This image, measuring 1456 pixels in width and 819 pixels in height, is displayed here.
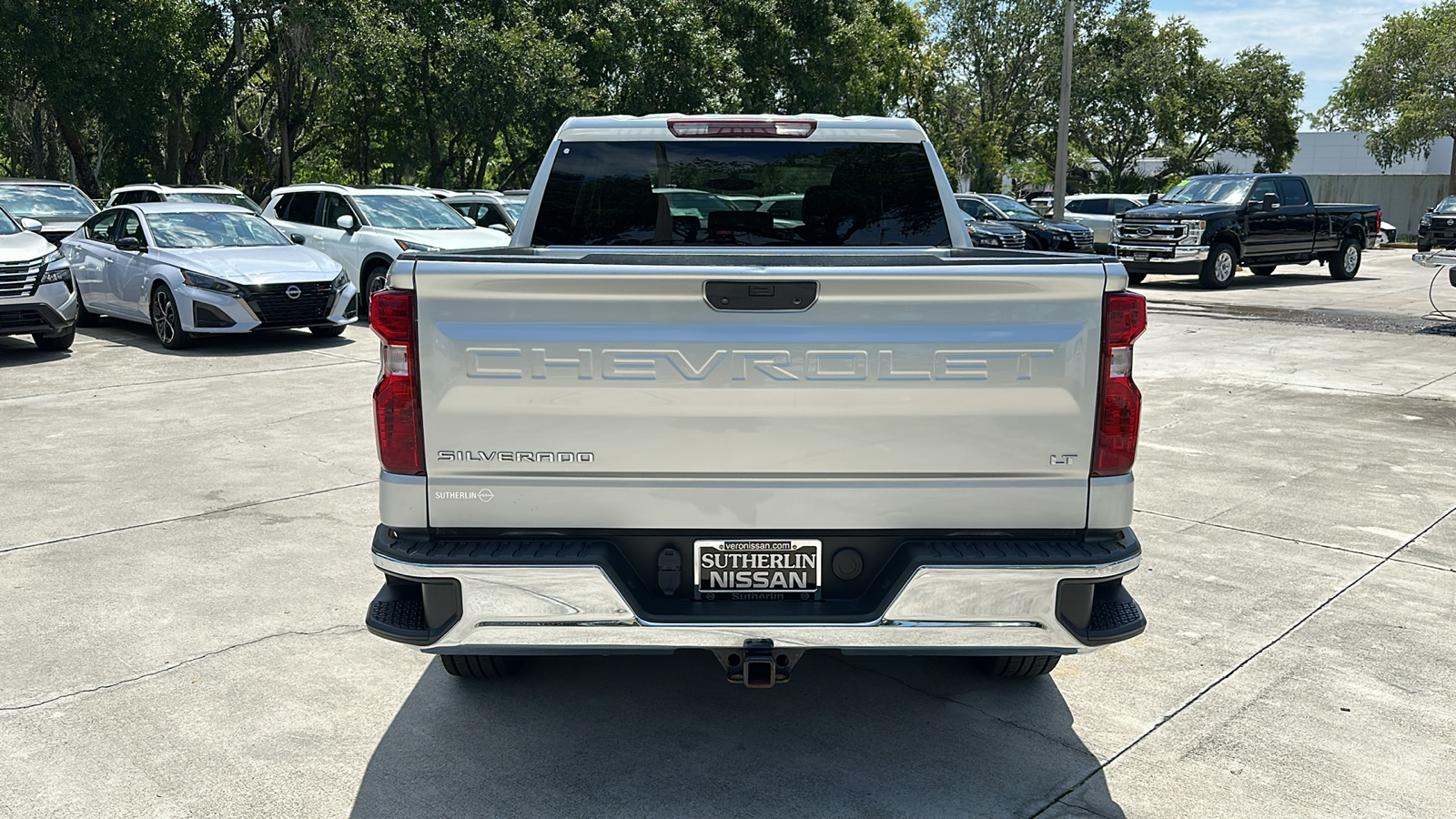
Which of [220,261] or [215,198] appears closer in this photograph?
[220,261]

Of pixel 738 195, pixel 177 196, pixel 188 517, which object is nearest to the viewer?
pixel 738 195

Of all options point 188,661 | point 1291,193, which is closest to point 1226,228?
point 1291,193

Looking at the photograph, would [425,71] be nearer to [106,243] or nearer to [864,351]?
[106,243]

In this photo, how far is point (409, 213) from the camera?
1608 centimetres

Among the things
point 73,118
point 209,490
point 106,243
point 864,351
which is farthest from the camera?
point 73,118

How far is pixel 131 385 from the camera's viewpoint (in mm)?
10750

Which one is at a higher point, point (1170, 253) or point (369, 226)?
point (369, 226)

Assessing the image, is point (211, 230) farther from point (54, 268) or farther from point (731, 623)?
point (731, 623)

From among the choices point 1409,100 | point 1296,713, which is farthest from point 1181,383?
point 1409,100

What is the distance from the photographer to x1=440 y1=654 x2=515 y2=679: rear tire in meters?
4.24

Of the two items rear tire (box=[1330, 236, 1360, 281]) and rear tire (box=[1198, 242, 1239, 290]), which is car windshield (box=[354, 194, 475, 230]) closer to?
rear tire (box=[1198, 242, 1239, 290])

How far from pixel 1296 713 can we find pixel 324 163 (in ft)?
174

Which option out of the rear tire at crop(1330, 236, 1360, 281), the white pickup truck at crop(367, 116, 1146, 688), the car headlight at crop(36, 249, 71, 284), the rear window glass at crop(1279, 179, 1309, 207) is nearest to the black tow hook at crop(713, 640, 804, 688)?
the white pickup truck at crop(367, 116, 1146, 688)

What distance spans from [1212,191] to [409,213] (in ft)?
49.1
